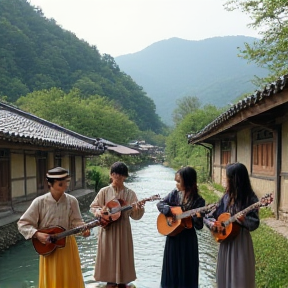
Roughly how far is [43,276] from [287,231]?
5.59m

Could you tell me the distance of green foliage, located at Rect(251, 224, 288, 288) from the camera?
4.88 metres

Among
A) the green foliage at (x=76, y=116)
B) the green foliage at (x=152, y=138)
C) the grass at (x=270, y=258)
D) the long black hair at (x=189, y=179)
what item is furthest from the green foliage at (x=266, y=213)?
the green foliage at (x=152, y=138)

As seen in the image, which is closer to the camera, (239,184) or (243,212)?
(243,212)

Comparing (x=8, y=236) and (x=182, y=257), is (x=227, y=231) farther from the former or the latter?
(x=8, y=236)

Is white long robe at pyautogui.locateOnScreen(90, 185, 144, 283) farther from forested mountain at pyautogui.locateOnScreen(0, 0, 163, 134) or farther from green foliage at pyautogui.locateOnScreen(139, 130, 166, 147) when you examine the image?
green foliage at pyautogui.locateOnScreen(139, 130, 166, 147)

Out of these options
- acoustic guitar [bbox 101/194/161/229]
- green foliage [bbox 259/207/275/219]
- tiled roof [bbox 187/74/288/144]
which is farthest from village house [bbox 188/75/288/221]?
acoustic guitar [bbox 101/194/161/229]

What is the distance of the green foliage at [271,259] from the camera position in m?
4.88

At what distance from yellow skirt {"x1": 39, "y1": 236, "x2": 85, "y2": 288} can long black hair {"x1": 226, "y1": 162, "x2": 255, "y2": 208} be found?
72.9 inches

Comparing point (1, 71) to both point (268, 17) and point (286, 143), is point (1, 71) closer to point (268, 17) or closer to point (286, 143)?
point (268, 17)

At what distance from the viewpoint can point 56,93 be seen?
39438 mm

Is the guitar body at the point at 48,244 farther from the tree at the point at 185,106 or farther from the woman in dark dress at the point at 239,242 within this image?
the tree at the point at 185,106

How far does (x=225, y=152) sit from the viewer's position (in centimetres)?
1783

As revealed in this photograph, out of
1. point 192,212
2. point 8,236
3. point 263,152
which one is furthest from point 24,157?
point 192,212

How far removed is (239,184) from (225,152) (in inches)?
562
